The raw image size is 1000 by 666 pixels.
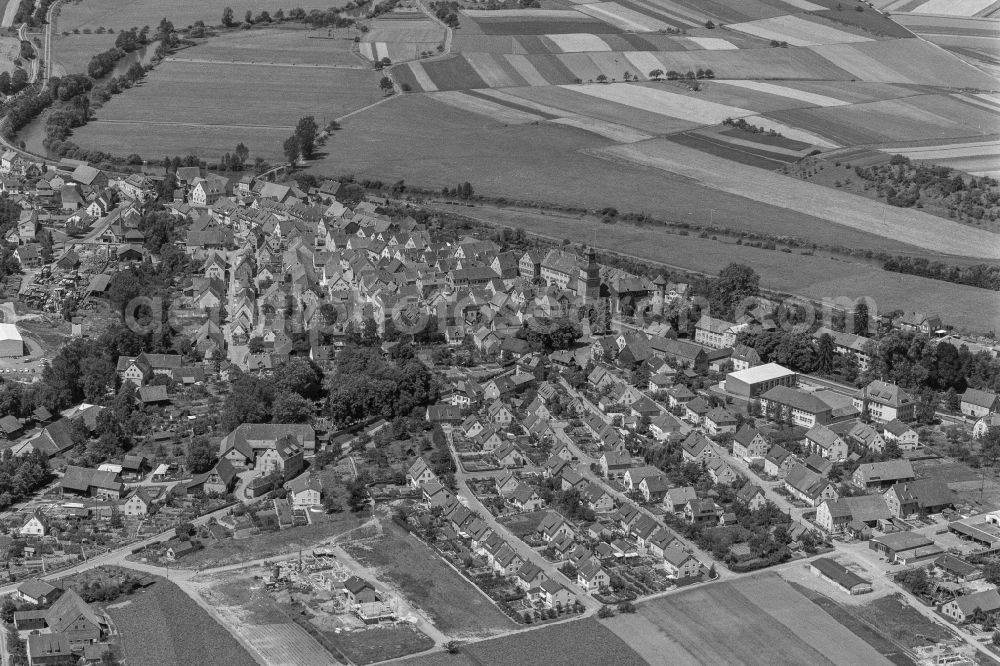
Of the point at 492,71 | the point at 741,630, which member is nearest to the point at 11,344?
the point at 741,630

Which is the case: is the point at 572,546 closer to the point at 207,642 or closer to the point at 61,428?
the point at 207,642

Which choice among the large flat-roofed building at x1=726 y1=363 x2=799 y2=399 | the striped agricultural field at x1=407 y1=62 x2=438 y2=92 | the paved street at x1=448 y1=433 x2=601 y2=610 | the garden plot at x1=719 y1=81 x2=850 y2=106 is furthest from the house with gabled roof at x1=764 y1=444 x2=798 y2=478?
the striped agricultural field at x1=407 y1=62 x2=438 y2=92

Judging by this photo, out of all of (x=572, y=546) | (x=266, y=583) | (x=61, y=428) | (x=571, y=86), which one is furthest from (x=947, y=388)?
(x=571, y=86)

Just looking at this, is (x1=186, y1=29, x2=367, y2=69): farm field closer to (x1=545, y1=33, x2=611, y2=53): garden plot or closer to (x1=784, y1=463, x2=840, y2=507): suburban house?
(x1=545, y1=33, x2=611, y2=53): garden plot

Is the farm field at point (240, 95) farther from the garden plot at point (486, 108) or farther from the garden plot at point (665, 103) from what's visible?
the garden plot at point (665, 103)

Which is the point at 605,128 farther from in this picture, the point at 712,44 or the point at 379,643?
the point at 379,643

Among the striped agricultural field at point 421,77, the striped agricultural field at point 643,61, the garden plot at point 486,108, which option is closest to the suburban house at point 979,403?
the garden plot at point 486,108
